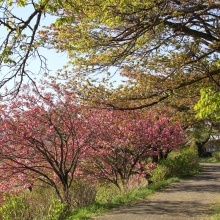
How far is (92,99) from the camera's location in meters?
10.4

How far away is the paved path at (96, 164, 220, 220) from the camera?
8250mm

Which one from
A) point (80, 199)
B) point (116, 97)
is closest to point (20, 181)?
point (80, 199)

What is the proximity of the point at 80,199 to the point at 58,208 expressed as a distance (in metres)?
2.40

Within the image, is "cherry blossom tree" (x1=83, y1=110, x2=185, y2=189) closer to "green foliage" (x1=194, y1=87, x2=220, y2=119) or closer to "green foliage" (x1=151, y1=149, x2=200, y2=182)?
"green foliage" (x1=151, y1=149, x2=200, y2=182)

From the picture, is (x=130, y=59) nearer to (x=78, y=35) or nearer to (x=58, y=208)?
(x=78, y=35)

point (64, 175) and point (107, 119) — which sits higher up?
point (107, 119)

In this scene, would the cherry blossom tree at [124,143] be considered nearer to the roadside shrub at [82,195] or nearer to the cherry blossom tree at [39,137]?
the cherry blossom tree at [39,137]

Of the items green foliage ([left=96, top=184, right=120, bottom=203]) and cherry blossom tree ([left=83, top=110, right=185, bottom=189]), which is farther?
cherry blossom tree ([left=83, top=110, right=185, bottom=189])

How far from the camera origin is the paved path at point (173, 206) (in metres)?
8.25

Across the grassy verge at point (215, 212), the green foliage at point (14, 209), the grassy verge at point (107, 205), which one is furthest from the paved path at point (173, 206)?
the green foliage at point (14, 209)

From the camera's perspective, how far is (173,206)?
9.59m

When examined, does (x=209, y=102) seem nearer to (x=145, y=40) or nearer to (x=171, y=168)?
(x=145, y=40)

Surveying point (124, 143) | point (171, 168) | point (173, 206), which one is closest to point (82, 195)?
point (173, 206)

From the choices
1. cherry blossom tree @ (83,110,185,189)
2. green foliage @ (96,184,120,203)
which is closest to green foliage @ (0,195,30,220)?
green foliage @ (96,184,120,203)
